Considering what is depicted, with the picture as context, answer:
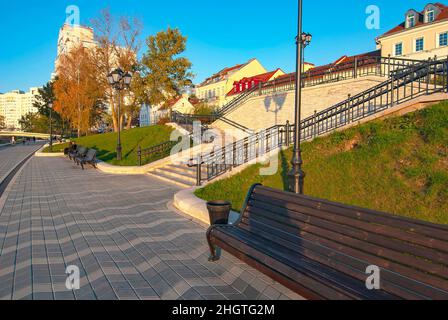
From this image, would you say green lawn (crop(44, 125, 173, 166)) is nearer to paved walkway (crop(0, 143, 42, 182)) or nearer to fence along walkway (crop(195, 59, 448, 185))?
paved walkway (crop(0, 143, 42, 182))

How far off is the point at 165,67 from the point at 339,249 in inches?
1356

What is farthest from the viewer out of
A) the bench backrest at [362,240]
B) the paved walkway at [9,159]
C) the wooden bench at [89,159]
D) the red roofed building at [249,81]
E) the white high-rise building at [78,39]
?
the red roofed building at [249,81]

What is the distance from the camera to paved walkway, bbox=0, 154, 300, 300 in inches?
141

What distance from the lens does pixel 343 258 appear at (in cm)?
295

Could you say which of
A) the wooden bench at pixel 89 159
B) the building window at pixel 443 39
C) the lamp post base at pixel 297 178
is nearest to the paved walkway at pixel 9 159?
the wooden bench at pixel 89 159

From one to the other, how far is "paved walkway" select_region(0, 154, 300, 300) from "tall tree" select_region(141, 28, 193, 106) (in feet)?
92.4

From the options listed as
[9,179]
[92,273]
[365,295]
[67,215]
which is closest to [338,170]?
[365,295]

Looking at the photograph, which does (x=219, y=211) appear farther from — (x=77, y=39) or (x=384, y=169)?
(x=77, y=39)

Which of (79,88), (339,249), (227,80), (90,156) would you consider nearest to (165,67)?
(79,88)

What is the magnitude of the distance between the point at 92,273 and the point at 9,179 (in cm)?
1168

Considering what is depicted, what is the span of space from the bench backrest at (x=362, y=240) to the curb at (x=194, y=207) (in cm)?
233

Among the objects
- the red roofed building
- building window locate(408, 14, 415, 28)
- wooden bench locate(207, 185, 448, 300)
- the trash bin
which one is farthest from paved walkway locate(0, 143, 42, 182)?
building window locate(408, 14, 415, 28)

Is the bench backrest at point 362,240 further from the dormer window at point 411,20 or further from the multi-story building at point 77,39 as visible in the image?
the dormer window at point 411,20

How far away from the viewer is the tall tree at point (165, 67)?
3491 cm
